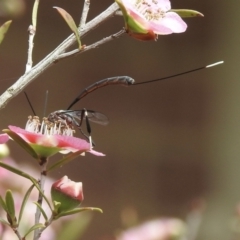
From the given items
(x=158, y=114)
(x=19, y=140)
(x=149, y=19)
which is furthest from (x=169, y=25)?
(x=158, y=114)

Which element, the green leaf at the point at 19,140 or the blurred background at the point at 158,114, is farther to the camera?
the blurred background at the point at 158,114

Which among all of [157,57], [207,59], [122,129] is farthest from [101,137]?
[207,59]

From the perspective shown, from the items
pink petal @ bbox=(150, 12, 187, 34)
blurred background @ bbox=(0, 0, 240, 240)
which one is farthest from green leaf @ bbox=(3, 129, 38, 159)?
blurred background @ bbox=(0, 0, 240, 240)

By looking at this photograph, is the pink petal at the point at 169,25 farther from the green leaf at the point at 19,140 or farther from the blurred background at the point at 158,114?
the blurred background at the point at 158,114

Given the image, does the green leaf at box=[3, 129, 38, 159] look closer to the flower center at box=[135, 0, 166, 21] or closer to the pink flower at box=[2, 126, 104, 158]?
the pink flower at box=[2, 126, 104, 158]

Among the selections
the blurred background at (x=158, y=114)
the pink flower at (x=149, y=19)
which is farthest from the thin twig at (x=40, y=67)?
the blurred background at (x=158, y=114)

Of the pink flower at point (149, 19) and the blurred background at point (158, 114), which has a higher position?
the pink flower at point (149, 19)

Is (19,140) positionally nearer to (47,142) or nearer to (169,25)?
(47,142)
